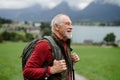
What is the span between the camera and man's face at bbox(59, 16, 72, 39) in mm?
4400

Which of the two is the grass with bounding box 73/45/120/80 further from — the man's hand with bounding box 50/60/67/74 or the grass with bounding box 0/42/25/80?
the man's hand with bounding box 50/60/67/74

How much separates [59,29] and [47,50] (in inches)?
14.1

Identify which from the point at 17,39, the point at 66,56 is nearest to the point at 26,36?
the point at 17,39

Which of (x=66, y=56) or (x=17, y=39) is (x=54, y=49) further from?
(x=17, y=39)

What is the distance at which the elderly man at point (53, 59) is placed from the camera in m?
4.20

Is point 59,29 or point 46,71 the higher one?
point 59,29

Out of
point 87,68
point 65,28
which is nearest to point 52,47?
point 65,28

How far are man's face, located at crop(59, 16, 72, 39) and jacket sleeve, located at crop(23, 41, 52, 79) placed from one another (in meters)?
0.28

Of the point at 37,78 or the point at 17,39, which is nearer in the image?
the point at 37,78

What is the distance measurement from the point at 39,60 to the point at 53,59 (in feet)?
0.53

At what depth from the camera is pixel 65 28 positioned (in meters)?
4.41

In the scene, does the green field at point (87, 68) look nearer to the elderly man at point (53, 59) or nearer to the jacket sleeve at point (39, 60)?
the elderly man at point (53, 59)

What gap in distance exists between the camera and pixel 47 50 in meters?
4.20

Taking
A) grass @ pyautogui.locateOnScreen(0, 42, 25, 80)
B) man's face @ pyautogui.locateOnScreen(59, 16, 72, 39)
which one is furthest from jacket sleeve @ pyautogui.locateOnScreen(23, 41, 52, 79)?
grass @ pyautogui.locateOnScreen(0, 42, 25, 80)
